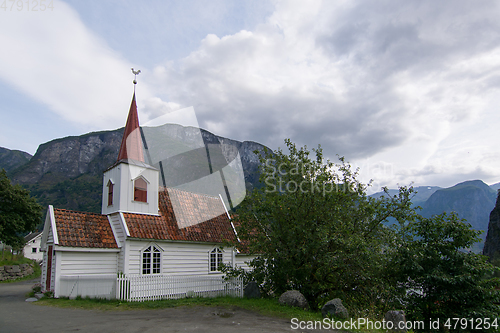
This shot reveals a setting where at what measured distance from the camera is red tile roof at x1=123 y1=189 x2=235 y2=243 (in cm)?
1753

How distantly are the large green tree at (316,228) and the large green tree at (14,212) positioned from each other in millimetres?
26844

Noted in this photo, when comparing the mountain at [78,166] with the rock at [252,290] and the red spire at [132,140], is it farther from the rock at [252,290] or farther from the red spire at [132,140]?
the rock at [252,290]

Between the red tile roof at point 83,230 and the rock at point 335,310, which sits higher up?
the red tile roof at point 83,230

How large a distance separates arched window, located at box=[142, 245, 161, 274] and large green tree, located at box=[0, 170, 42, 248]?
67.1 ft

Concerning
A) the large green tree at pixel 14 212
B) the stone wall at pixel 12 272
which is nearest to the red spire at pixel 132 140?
the large green tree at pixel 14 212

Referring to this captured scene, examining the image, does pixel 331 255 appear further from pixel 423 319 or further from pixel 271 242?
pixel 423 319

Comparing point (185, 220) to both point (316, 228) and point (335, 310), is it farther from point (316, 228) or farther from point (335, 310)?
point (335, 310)

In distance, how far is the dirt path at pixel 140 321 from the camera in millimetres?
8945

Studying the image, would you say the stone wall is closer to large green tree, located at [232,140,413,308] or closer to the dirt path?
the dirt path

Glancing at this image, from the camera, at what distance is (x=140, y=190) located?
19.0 m

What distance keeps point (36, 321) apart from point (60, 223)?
20.9 ft

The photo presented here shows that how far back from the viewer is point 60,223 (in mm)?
15656

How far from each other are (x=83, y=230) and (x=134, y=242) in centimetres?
262

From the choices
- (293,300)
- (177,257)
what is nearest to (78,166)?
(177,257)
